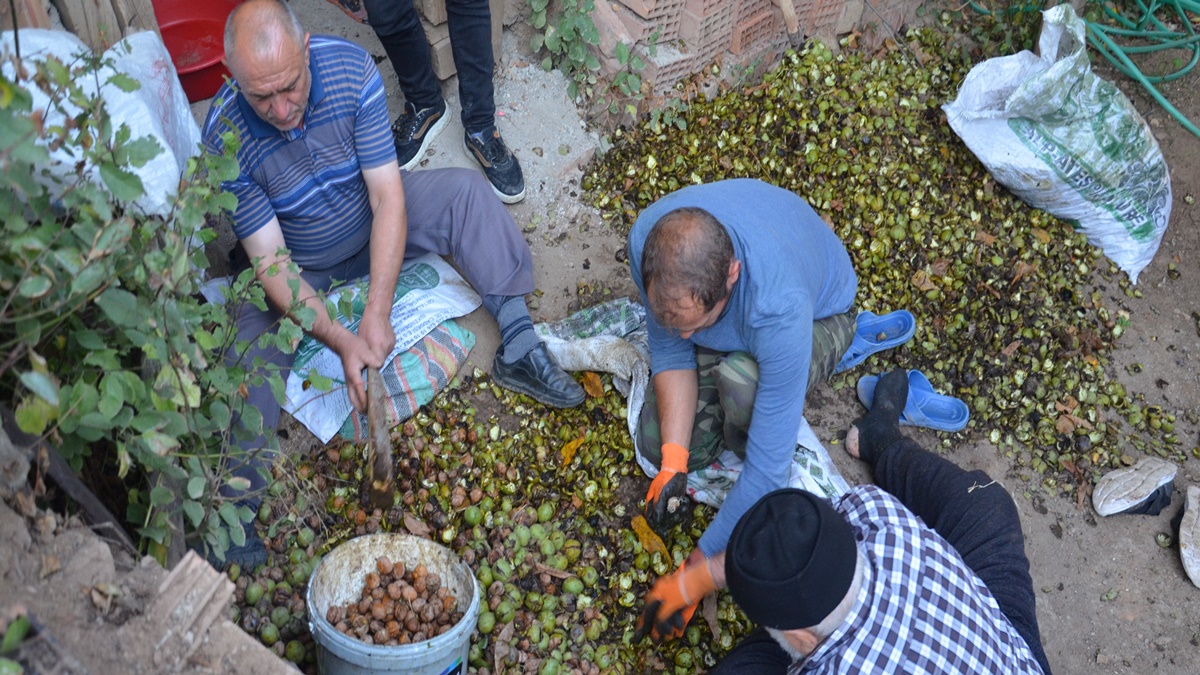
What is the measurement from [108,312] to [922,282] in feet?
10.2

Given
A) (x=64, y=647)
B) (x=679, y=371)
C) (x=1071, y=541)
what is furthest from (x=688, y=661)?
(x=64, y=647)

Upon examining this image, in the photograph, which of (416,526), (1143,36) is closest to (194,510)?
(416,526)

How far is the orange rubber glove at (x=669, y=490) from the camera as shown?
2.97 meters

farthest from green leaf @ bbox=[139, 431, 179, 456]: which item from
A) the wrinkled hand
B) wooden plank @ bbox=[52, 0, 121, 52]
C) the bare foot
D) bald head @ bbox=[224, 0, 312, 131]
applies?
the bare foot

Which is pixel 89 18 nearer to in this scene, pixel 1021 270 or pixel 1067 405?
pixel 1021 270

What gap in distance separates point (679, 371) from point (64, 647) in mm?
2013

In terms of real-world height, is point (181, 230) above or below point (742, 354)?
above

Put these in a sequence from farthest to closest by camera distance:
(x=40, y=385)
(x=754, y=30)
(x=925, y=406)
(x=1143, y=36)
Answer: (x=1143, y=36), (x=754, y=30), (x=925, y=406), (x=40, y=385)

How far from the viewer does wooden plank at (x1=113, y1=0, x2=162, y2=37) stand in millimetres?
2852

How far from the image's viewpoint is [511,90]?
13.4 feet

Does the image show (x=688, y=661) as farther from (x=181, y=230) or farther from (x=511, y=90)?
(x=511, y=90)

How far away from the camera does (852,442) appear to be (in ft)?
11.0

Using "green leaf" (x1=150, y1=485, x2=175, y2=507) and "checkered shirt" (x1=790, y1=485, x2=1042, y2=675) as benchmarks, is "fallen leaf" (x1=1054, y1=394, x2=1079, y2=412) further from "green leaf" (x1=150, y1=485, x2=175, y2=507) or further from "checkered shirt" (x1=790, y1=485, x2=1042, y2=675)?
"green leaf" (x1=150, y1=485, x2=175, y2=507)

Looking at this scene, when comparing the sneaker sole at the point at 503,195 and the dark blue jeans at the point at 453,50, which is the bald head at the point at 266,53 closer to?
the dark blue jeans at the point at 453,50
